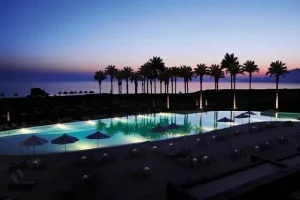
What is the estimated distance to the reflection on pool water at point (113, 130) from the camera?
20000mm

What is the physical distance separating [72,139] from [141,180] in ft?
19.6

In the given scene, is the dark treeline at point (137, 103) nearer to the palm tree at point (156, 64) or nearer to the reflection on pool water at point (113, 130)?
the reflection on pool water at point (113, 130)

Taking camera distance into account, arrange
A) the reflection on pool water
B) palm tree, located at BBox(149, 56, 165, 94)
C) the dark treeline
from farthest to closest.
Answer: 1. palm tree, located at BBox(149, 56, 165, 94)
2. the dark treeline
3. the reflection on pool water

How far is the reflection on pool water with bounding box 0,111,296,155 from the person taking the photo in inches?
787

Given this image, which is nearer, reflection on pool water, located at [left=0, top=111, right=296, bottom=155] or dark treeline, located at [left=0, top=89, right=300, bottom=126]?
reflection on pool water, located at [left=0, top=111, right=296, bottom=155]

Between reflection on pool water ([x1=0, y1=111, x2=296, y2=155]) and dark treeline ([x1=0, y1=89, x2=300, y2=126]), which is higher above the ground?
dark treeline ([x1=0, y1=89, x2=300, y2=126])

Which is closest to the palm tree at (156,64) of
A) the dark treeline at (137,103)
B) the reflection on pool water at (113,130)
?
the dark treeline at (137,103)

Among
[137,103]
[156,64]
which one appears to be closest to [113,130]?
[137,103]

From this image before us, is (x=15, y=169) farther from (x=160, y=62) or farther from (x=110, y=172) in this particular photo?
(x=160, y=62)

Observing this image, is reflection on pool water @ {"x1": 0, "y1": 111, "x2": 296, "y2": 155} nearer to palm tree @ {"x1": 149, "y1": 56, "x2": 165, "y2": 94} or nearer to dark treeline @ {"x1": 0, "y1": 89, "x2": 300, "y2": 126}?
dark treeline @ {"x1": 0, "y1": 89, "x2": 300, "y2": 126}

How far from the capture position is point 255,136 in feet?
72.7

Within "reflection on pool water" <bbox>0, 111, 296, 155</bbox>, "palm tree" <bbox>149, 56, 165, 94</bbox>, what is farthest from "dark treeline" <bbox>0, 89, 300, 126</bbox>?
"palm tree" <bbox>149, 56, 165, 94</bbox>

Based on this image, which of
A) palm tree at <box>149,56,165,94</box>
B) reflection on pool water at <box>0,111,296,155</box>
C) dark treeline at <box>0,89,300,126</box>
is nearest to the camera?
reflection on pool water at <box>0,111,296,155</box>

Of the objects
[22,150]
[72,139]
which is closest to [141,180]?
[72,139]
